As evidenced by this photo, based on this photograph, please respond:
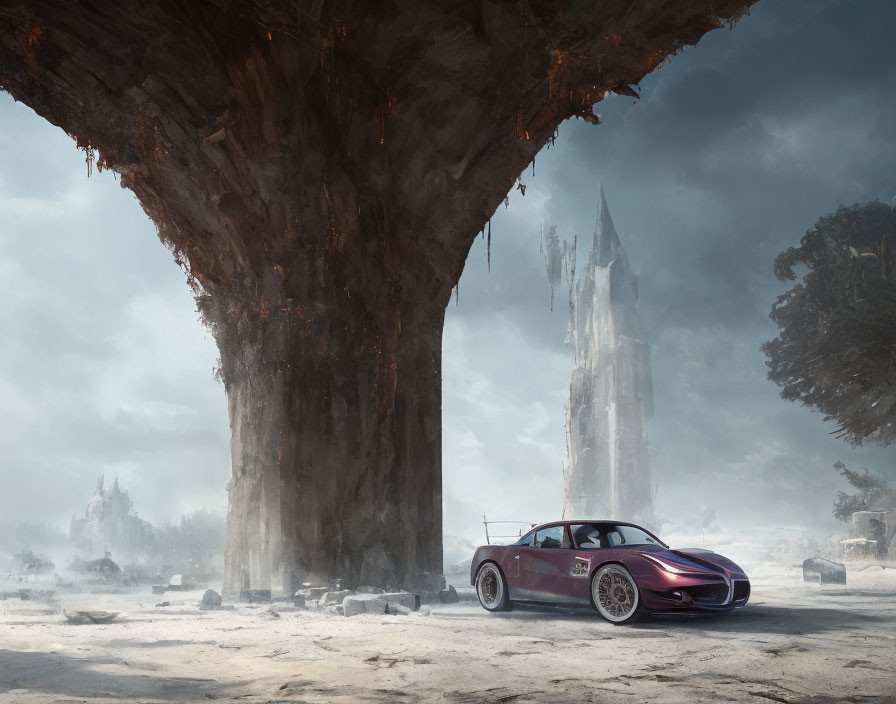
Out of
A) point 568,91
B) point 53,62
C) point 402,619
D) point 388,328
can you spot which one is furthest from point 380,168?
point 402,619

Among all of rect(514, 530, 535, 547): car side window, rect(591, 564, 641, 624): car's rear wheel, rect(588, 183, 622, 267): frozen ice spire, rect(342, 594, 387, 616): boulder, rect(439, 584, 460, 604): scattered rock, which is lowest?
rect(439, 584, 460, 604): scattered rock

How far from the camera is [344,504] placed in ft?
45.2

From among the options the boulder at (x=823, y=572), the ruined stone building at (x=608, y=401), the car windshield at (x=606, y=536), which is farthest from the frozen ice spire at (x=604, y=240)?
the car windshield at (x=606, y=536)

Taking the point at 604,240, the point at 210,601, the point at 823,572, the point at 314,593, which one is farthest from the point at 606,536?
the point at 604,240

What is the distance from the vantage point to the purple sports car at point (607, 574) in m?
9.21

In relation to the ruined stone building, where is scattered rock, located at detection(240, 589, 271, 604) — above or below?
below

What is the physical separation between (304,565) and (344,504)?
1.21 metres

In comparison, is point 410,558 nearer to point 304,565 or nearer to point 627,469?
point 304,565

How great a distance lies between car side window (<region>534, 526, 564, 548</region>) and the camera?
10.7 m

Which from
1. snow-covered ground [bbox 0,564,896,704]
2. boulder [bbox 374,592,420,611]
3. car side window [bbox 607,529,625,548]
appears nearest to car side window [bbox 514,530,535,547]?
snow-covered ground [bbox 0,564,896,704]

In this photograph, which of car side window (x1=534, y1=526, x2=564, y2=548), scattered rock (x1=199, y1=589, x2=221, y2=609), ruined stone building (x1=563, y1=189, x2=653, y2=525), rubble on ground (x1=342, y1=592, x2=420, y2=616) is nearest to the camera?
car side window (x1=534, y1=526, x2=564, y2=548)

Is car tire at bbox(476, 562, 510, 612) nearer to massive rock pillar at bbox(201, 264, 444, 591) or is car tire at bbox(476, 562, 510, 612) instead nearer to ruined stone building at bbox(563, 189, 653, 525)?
massive rock pillar at bbox(201, 264, 444, 591)

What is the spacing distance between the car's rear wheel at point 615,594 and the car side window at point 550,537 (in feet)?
3.05

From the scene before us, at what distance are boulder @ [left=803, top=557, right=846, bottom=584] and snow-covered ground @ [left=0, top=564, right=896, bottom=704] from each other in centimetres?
1061
